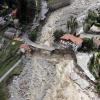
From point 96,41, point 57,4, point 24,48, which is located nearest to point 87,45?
point 96,41

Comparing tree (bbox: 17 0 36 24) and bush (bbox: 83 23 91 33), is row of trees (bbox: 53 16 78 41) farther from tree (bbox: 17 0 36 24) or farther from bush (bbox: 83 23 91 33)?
tree (bbox: 17 0 36 24)

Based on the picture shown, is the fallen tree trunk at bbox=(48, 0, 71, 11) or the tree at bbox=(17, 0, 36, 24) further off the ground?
the tree at bbox=(17, 0, 36, 24)

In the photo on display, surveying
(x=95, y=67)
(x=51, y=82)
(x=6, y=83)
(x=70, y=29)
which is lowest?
(x=51, y=82)

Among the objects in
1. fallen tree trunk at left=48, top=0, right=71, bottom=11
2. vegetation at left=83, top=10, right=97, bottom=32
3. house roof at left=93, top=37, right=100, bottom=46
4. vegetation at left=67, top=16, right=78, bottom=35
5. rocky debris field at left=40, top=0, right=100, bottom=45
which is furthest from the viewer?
fallen tree trunk at left=48, top=0, right=71, bottom=11

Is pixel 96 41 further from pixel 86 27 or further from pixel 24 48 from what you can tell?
pixel 24 48

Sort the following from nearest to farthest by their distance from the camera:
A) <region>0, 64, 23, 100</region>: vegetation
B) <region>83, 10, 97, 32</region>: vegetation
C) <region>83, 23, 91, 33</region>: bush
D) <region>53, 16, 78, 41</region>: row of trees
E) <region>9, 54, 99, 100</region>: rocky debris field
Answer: <region>0, 64, 23, 100</region>: vegetation, <region>9, 54, 99, 100</region>: rocky debris field, <region>53, 16, 78, 41</region>: row of trees, <region>83, 23, 91, 33</region>: bush, <region>83, 10, 97, 32</region>: vegetation

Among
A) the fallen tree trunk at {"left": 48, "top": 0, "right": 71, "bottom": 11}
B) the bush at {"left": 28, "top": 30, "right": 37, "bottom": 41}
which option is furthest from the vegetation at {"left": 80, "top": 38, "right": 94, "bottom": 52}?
the fallen tree trunk at {"left": 48, "top": 0, "right": 71, "bottom": 11}

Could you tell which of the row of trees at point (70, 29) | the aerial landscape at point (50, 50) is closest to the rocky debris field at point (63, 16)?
the aerial landscape at point (50, 50)

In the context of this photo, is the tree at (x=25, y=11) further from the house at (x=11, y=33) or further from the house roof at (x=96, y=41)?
the house roof at (x=96, y=41)

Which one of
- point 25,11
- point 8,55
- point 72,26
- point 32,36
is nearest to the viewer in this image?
point 8,55
